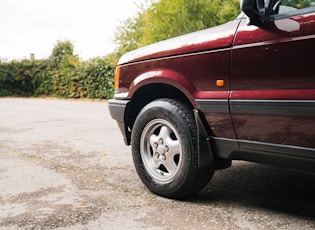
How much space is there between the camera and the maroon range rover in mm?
2221

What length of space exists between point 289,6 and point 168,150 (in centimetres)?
138

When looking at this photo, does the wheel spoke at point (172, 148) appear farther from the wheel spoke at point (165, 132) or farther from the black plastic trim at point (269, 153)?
the black plastic trim at point (269, 153)

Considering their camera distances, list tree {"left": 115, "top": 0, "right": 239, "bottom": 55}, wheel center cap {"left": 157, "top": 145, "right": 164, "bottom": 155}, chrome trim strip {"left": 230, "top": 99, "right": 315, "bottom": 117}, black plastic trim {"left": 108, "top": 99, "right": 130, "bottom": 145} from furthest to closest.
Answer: tree {"left": 115, "top": 0, "right": 239, "bottom": 55} < black plastic trim {"left": 108, "top": 99, "right": 130, "bottom": 145} < wheel center cap {"left": 157, "top": 145, "right": 164, "bottom": 155} < chrome trim strip {"left": 230, "top": 99, "right": 315, "bottom": 117}

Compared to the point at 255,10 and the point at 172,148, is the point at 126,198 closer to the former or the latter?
the point at 172,148

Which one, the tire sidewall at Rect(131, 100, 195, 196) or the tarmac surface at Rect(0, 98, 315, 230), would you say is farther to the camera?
the tire sidewall at Rect(131, 100, 195, 196)

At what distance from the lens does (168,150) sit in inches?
117

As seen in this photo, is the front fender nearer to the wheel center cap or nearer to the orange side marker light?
the orange side marker light

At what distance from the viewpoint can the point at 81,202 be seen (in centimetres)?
290

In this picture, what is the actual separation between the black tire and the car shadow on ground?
21 cm

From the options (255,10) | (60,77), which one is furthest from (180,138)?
(60,77)

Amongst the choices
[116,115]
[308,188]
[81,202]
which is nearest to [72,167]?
[116,115]

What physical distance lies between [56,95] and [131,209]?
23763 mm

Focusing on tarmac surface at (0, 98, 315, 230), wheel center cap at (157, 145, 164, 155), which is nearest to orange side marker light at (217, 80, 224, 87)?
wheel center cap at (157, 145, 164, 155)

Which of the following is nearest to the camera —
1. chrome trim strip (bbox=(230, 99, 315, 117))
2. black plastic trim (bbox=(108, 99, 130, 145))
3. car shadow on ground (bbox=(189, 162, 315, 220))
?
chrome trim strip (bbox=(230, 99, 315, 117))
